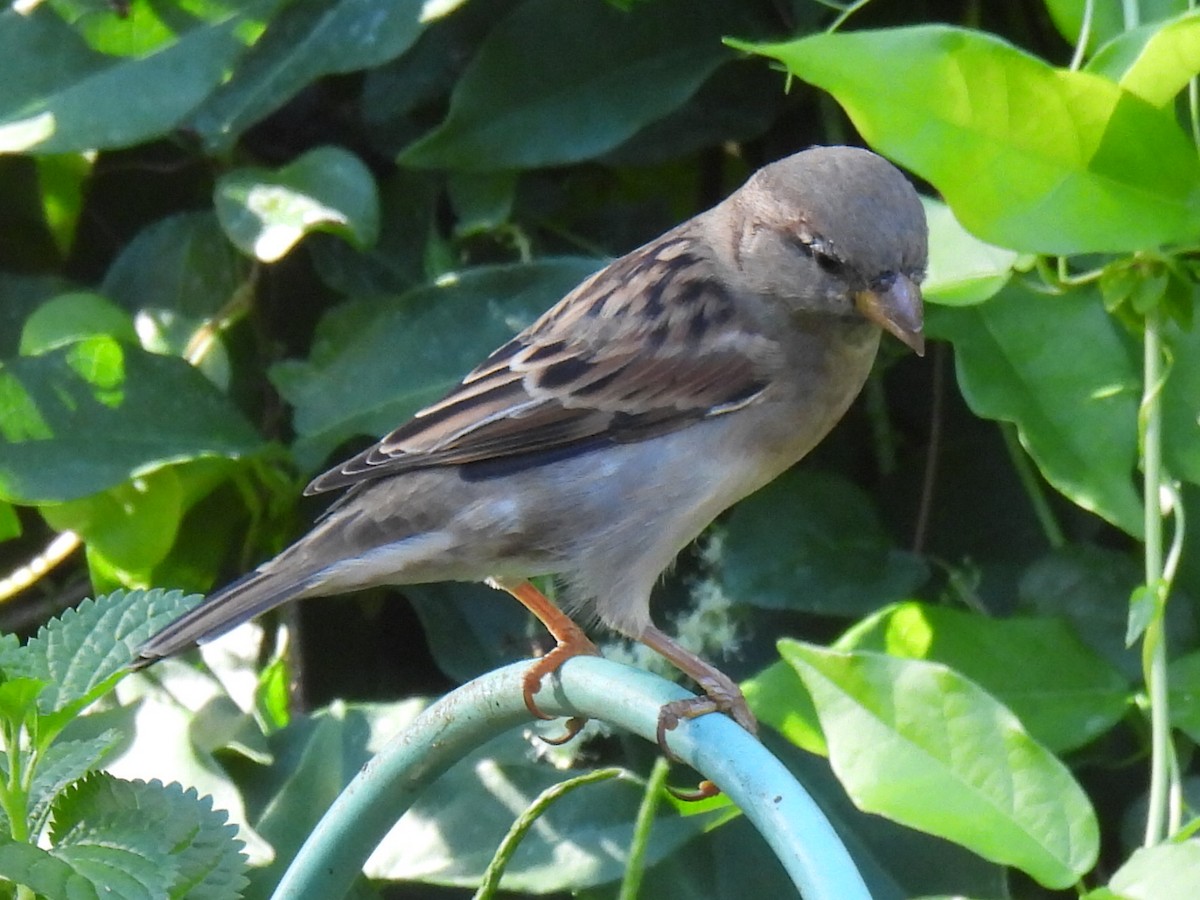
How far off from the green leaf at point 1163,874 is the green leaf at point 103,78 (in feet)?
4.70

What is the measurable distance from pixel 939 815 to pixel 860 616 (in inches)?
24.4

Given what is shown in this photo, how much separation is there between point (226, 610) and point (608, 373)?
62 centimetres

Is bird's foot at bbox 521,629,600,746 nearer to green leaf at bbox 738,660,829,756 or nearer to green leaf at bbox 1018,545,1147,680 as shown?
green leaf at bbox 738,660,829,756

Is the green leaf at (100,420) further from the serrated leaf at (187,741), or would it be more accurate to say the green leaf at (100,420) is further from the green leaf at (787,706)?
the green leaf at (787,706)

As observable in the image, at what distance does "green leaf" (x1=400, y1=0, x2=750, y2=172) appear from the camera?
2.16 m

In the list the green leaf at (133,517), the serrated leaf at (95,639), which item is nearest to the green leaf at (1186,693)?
the serrated leaf at (95,639)

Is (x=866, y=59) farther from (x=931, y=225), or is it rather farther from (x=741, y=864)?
(x=741, y=864)

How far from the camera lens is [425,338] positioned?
84.4 inches

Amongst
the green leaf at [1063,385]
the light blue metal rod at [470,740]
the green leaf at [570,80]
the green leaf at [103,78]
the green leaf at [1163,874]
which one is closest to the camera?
the green leaf at [1163,874]

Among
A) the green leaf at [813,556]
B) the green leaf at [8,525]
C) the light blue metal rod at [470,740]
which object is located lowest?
the green leaf at [813,556]

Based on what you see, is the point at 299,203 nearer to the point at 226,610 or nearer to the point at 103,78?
the point at 103,78

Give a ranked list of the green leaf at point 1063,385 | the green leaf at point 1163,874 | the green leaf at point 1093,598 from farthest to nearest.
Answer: the green leaf at point 1093,598
the green leaf at point 1063,385
the green leaf at point 1163,874

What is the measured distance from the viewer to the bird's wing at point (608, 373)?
2.07 meters

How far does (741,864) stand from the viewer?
6.33 feet
